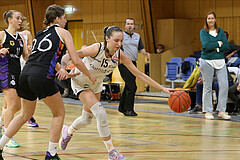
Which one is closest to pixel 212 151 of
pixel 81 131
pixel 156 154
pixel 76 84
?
pixel 156 154

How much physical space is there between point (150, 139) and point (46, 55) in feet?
7.39

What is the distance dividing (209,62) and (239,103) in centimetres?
109

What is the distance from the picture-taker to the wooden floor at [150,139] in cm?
455

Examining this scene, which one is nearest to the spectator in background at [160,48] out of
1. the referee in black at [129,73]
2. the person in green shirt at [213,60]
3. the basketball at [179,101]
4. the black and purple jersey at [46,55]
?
the referee in black at [129,73]

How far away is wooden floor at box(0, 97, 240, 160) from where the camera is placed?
4.55 meters

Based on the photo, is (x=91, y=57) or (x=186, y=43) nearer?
(x=91, y=57)

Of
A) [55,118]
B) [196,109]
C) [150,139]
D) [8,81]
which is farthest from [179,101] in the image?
[196,109]

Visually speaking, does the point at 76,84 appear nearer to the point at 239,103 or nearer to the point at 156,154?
the point at 156,154

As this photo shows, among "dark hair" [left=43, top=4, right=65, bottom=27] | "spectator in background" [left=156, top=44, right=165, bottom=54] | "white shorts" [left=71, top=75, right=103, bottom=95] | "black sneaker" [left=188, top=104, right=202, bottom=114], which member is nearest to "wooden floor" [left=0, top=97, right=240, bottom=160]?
"black sneaker" [left=188, top=104, right=202, bottom=114]

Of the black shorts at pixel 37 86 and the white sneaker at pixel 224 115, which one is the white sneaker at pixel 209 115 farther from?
the black shorts at pixel 37 86

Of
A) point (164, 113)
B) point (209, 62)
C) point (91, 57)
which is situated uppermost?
point (91, 57)

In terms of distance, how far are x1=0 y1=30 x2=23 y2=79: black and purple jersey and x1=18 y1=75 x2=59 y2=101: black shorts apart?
118cm

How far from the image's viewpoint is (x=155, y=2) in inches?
551

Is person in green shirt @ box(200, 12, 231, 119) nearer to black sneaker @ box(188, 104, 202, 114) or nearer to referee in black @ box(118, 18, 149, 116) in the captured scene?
black sneaker @ box(188, 104, 202, 114)
